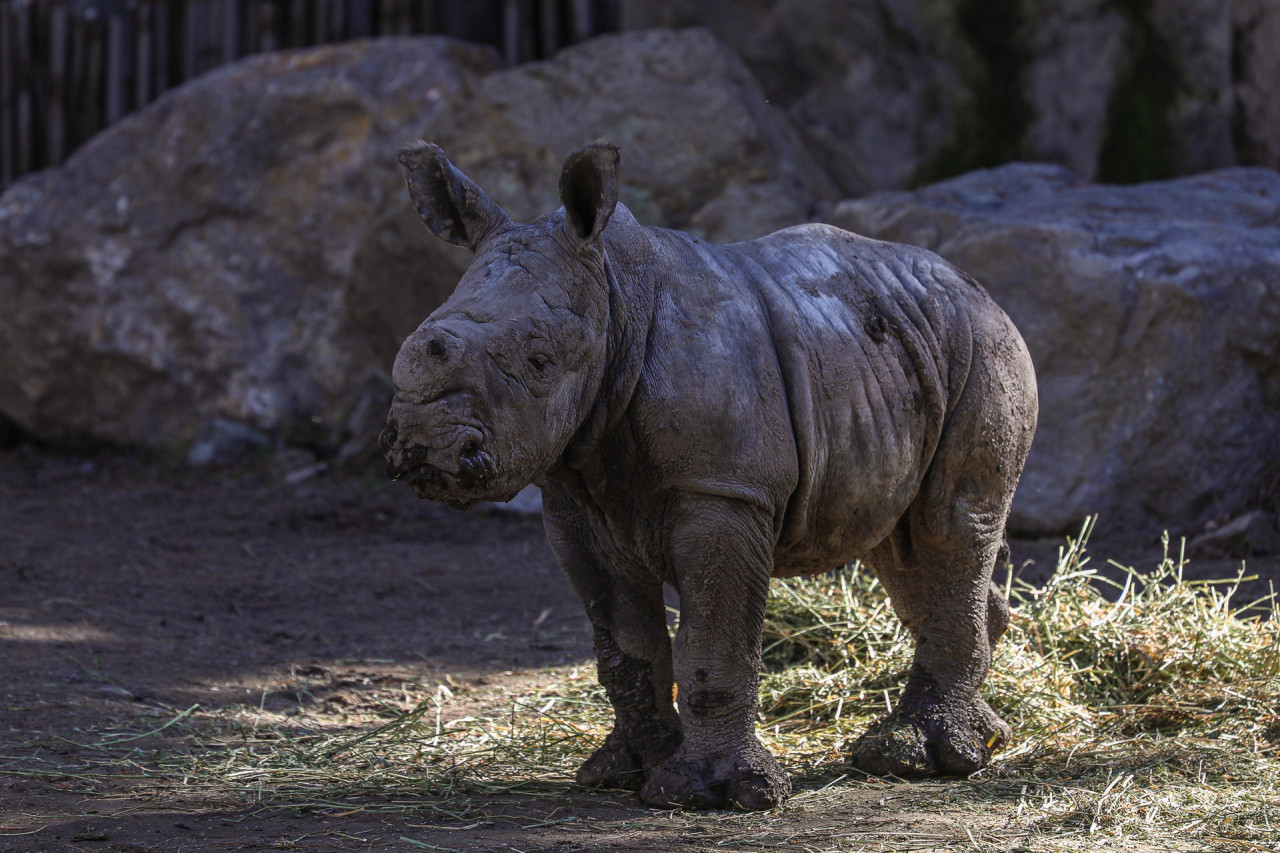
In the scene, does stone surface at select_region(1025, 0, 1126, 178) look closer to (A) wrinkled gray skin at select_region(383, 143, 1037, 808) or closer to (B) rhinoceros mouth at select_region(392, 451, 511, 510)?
(A) wrinkled gray skin at select_region(383, 143, 1037, 808)

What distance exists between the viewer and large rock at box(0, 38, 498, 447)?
1002 centimetres

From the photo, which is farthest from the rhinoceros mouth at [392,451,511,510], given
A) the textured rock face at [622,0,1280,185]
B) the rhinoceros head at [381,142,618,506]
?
the textured rock face at [622,0,1280,185]

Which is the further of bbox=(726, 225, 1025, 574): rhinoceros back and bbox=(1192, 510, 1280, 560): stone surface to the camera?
bbox=(1192, 510, 1280, 560): stone surface

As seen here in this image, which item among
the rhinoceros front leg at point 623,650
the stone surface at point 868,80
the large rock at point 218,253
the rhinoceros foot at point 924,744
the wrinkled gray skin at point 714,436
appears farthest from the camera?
the large rock at point 218,253

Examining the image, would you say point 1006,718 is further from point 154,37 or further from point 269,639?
point 154,37

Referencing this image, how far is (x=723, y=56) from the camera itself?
922 cm

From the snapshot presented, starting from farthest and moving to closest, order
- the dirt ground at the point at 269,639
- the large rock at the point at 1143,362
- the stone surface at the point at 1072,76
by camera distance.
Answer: the stone surface at the point at 1072,76 → the large rock at the point at 1143,362 → the dirt ground at the point at 269,639

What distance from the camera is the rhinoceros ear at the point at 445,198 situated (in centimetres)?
356

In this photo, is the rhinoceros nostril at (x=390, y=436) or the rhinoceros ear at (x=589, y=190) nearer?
the rhinoceros nostril at (x=390, y=436)

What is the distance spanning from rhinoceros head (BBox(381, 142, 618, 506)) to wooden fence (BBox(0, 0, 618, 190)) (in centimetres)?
721

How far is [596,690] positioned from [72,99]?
Result: 931 centimetres

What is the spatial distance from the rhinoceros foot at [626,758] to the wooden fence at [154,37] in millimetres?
7460

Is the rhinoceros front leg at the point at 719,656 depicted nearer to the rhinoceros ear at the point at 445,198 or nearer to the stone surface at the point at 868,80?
the rhinoceros ear at the point at 445,198

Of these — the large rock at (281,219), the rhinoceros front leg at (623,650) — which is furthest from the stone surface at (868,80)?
the rhinoceros front leg at (623,650)
